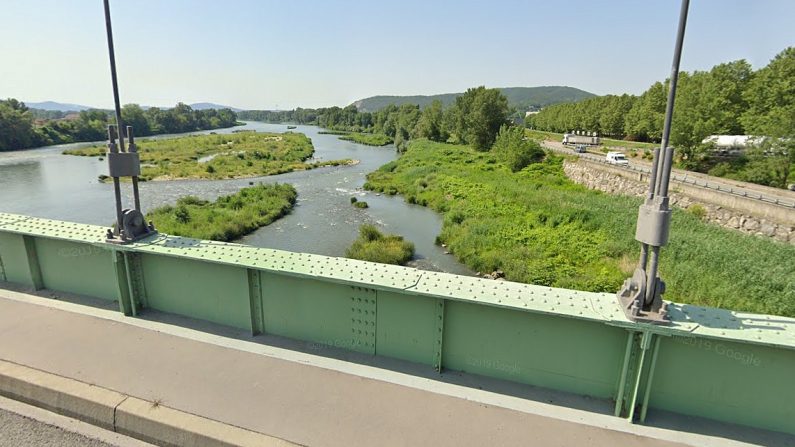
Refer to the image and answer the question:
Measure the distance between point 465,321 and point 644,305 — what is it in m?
1.72

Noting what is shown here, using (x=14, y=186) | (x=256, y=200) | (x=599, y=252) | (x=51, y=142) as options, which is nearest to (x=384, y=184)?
(x=256, y=200)

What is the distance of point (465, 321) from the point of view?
4.54 metres

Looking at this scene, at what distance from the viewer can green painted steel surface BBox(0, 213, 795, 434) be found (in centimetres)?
380

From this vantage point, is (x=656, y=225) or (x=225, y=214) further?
(x=225, y=214)

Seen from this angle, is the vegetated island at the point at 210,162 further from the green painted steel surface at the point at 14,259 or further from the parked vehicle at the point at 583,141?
the green painted steel surface at the point at 14,259

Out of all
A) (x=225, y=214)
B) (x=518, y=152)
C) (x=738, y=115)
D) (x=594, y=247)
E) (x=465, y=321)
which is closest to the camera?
(x=465, y=321)

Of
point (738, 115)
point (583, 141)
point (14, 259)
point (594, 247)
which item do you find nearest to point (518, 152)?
point (738, 115)

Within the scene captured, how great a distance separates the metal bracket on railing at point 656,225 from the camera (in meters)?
3.66

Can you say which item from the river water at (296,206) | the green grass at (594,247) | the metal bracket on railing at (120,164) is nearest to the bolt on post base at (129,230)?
the metal bracket on railing at (120,164)

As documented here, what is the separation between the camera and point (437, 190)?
37.2m

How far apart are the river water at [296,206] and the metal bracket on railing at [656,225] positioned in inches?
609

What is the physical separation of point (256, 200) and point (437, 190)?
15333 millimetres

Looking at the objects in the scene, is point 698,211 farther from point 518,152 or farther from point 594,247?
point 518,152

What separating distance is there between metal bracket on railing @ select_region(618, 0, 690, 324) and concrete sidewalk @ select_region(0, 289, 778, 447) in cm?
114
